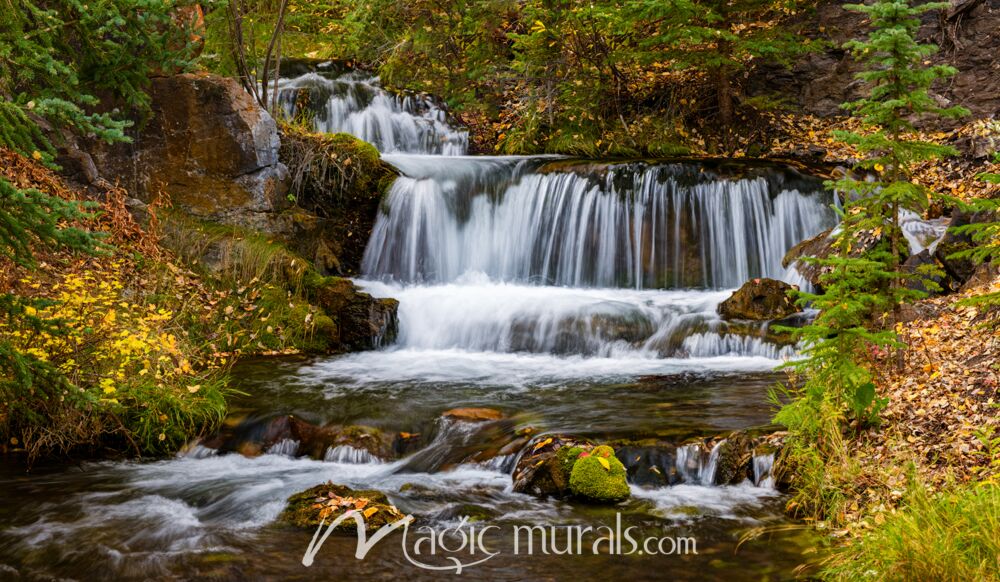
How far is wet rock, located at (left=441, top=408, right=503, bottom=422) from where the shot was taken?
7.26m

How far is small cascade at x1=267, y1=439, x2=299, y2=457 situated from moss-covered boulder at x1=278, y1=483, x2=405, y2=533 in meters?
1.44

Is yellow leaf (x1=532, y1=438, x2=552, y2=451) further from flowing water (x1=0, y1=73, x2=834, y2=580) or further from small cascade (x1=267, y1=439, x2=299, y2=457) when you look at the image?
small cascade (x1=267, y1=439, x2=299, y2=457)

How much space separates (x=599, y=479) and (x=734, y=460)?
1.03 m

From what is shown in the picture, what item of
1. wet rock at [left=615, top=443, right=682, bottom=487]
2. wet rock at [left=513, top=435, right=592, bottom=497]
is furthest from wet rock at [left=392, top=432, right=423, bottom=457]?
wet rock at [left=615, top=443, right=682, bottom=487]

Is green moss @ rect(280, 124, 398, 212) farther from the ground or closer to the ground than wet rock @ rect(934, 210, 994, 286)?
farther from the ground

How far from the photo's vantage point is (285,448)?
6895 mm

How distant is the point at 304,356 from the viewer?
1024 centimetres

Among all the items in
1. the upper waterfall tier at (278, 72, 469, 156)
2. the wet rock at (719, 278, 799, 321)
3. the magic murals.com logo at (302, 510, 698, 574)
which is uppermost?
the upper waterfall tier at (278, 72, 469, 156)

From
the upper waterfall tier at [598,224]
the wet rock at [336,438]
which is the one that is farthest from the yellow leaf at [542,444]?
the upper waterfall tier at [598,224]

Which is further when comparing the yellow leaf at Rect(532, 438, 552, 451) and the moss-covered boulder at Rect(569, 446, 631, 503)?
the yellow leaf at Rect(532, 438, 552, 451)

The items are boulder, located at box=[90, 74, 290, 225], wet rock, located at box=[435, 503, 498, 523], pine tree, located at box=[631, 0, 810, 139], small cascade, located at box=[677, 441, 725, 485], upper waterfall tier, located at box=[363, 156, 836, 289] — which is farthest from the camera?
pine tree, located at box=[631, 0, 810, 139]

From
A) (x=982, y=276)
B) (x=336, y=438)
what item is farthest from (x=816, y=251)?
(x=336, y=438)

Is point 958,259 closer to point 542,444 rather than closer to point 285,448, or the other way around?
point 542,444

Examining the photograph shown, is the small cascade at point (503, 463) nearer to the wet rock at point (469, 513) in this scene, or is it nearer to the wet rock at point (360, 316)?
the wet rock at point (469, 513)
